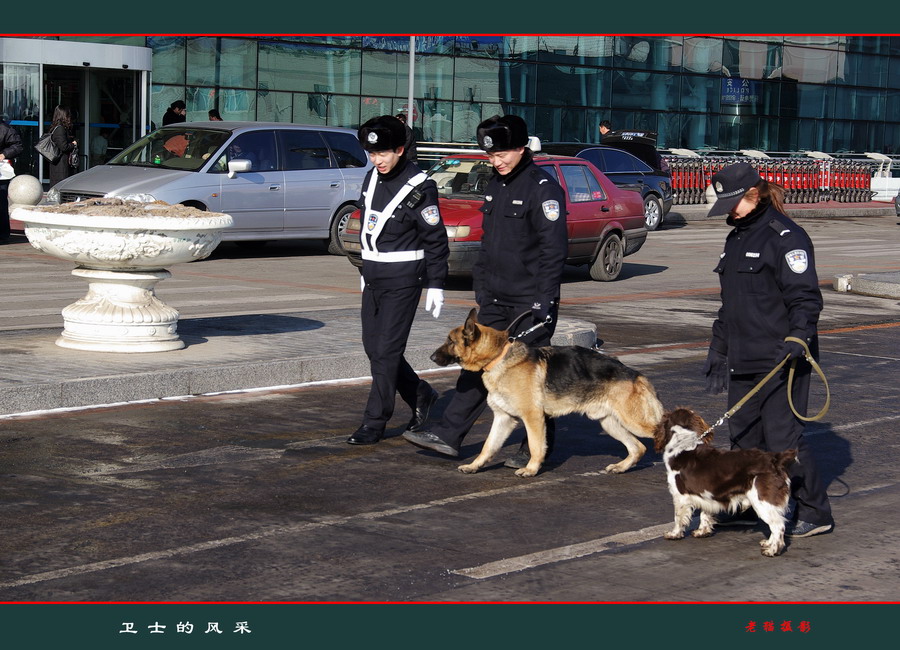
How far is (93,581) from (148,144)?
1526cm

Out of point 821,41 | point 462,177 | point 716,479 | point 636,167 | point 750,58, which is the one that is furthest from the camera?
point 821,41

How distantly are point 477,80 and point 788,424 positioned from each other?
35769 mm

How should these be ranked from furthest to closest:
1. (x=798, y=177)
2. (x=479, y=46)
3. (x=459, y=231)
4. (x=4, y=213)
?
(x=479, y=46), (x=798, y=177), (x=4, y=213), (x=459, y=231)

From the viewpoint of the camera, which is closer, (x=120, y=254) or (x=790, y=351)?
(x=790, y=351)

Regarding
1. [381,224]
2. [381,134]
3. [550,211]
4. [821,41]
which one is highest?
[821,41]

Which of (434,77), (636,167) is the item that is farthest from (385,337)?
(434,77)

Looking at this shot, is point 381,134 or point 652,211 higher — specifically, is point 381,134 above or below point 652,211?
above

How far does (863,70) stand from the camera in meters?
53.2

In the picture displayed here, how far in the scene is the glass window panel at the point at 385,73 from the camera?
3847cm

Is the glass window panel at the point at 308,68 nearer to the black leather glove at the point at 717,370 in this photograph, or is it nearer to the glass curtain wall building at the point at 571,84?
the glass curtain wall building at the point at 571,84

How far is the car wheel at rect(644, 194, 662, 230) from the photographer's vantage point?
27.1m

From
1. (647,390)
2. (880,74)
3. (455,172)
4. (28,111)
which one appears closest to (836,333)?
(455,172)

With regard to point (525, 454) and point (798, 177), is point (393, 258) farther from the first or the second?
point (798, 177)

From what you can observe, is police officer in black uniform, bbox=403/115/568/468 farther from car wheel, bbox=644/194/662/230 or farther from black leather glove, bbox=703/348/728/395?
car wheel, bbox=644/194/662/230
